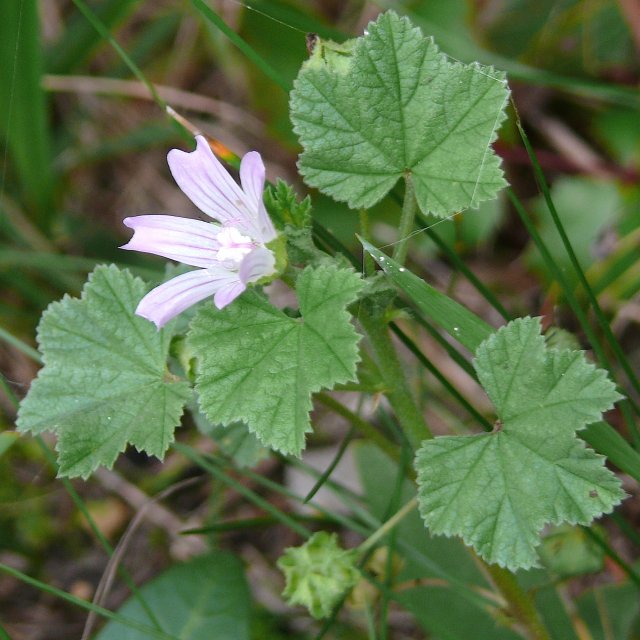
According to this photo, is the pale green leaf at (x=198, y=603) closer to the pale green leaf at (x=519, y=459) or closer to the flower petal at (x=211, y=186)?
the pale green leaf at (x=519, y=459)

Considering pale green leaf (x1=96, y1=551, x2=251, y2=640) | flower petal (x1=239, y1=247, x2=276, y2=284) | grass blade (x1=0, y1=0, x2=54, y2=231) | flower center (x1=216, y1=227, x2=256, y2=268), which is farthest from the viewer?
grass blade (x1=0, y1=0, x2=54, y2=231)

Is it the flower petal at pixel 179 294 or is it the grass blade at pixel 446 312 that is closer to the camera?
the flower petal at pixel 179 294

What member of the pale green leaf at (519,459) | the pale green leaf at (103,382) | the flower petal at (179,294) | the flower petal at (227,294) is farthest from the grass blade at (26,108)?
the pale green leaf at (519,459)

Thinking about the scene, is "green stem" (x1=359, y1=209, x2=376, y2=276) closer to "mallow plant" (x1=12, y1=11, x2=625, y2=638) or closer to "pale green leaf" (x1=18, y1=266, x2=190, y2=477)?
"mallow plant" (x1=12, y1=11, x2=625, y2=638)

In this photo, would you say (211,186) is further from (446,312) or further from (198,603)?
(198,603)

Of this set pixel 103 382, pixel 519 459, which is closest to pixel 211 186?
pixel 103 382

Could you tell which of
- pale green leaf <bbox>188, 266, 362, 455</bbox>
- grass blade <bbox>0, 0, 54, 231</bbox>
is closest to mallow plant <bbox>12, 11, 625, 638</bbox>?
pale green leaf <bbox>188, 266, 362, 455</bbox>

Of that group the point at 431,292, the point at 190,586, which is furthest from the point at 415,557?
the point at 431,292
